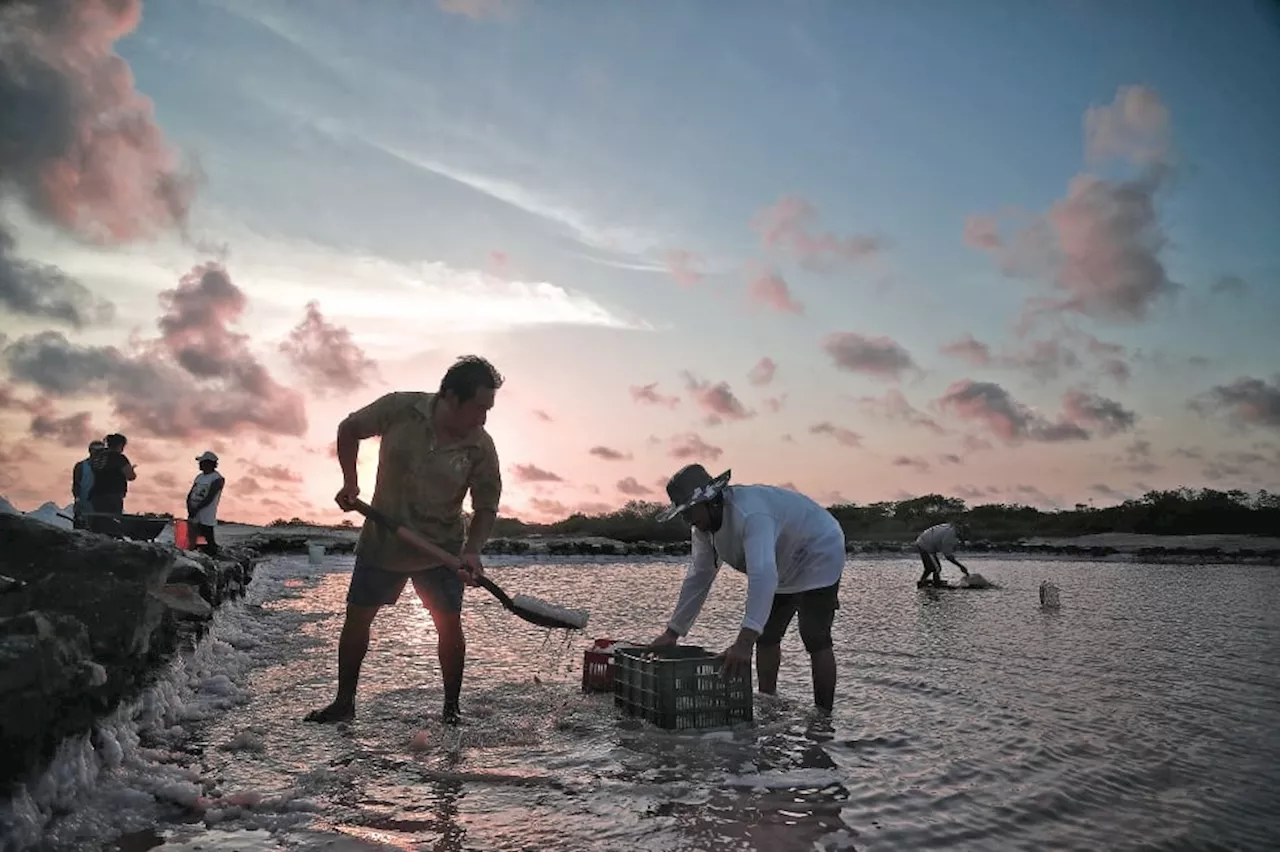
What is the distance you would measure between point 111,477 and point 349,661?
924 centimetres

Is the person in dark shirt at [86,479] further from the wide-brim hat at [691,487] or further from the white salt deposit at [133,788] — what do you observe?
the wide-brim hat at [691,487]

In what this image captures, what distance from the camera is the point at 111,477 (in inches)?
522

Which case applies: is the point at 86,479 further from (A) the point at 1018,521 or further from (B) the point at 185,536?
(A) the point at 1018,521

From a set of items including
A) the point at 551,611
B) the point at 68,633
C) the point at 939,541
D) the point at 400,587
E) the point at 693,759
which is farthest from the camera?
the point at 939,541

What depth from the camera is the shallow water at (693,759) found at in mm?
4250

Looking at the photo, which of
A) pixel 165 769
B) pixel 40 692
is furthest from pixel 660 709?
pixel 40 692

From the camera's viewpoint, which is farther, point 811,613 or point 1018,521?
point 1018,521

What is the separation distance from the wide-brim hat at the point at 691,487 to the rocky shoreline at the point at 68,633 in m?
3.40

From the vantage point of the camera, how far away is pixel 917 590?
20.7 m

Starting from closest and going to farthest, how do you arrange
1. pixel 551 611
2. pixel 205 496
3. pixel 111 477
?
pixel 551 611 < pixel 111 477 < pixel 205 496

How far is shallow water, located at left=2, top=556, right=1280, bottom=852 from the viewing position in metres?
4.25

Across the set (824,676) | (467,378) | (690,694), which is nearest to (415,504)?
(467,378)

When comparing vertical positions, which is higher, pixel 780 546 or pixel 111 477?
pixel 111 477

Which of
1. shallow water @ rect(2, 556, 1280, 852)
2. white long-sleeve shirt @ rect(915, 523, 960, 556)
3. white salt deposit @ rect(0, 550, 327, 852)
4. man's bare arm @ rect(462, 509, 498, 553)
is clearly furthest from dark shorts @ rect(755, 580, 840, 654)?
white long-sleeve shirt @ rect(915, 523, 960, 556)
